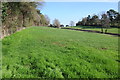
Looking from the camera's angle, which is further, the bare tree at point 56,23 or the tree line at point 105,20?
the bare tree at point 56,23

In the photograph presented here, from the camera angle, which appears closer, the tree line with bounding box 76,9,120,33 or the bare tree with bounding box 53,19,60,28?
the tree line with bounding box 76,9,120,33

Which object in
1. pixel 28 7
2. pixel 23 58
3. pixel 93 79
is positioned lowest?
pixel 93 79

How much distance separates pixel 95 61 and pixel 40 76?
278 cm

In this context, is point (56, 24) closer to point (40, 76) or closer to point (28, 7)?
point (28, 7)

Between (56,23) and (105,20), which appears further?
(56,23)

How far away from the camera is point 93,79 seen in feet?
13.8

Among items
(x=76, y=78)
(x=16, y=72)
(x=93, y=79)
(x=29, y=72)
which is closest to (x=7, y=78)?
(x=16, y=72)

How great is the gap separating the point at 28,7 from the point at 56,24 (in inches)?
2870

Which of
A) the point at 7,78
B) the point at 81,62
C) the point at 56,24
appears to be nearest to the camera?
the point at 7,78

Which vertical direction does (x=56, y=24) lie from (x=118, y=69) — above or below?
above

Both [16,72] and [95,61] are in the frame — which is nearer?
[16,72]

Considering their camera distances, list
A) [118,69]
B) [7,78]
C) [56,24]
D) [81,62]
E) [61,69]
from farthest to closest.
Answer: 1. [56,24]
2. [81,62]
3. [118,69]
4. [61,69]
5. [7,78]

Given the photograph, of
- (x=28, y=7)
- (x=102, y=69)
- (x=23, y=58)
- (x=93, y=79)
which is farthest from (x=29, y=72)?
(x=28, y=7)

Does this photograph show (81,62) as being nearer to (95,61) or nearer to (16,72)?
(95,61)
